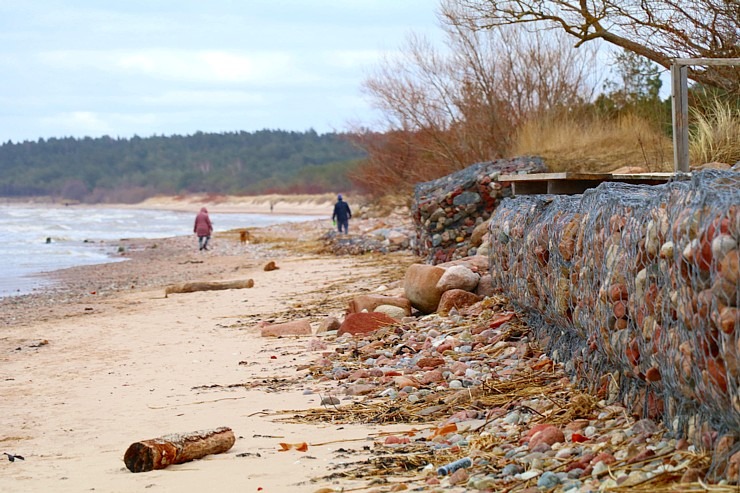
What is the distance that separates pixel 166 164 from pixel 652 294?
487 feet

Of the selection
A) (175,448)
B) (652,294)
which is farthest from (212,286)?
(652,294)

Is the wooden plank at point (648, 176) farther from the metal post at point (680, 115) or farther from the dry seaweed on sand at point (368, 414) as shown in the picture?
the dry seaweed on sand at point (368, 414)

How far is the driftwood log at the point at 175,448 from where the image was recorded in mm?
4852

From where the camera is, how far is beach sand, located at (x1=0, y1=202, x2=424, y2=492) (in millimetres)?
4816

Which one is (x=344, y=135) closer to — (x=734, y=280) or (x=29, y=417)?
(x=29, y=417)

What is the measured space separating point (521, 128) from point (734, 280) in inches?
636

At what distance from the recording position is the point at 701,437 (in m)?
3.71

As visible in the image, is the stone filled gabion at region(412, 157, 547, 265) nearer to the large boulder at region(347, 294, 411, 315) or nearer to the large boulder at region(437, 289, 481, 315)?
the large boulder at region(347, 294, 411, 315)

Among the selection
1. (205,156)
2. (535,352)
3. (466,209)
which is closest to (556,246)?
(535,352)

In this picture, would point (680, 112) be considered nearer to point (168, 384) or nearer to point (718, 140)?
point (718, 140)

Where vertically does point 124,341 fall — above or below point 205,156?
below

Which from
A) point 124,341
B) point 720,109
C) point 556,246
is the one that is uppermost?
point 720,109

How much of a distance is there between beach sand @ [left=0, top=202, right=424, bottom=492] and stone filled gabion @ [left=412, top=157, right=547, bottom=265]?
38.8 inches

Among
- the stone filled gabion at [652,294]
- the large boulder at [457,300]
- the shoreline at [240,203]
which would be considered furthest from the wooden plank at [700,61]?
the shoreline at [240,203]
